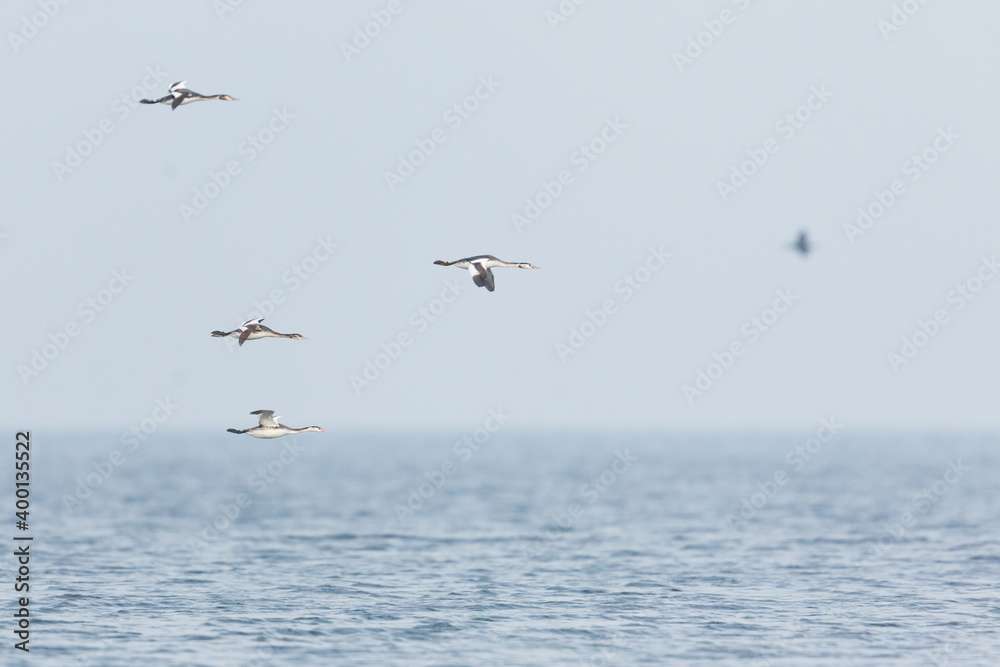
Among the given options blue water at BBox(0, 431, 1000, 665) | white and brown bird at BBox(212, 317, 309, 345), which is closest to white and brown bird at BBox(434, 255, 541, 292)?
white and brown bird at BBox(212, 317, 309, 345)

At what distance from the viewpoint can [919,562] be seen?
42906mm

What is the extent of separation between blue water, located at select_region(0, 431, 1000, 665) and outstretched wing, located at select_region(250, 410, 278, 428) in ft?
17.3

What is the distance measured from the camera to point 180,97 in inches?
1206

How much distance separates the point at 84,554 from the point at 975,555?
28969mm

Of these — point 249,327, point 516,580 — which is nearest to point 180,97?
point 249,327

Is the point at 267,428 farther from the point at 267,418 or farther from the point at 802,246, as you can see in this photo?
the point at 802,246

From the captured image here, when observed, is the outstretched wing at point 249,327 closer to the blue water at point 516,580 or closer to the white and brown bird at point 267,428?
the white and brown bird at point 267,428

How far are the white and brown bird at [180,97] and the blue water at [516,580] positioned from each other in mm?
12049

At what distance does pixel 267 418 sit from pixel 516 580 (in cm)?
1359

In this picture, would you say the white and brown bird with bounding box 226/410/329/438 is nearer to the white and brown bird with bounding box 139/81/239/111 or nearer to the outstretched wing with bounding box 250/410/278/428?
the outstretched wing with bounding box 250/410/278/428

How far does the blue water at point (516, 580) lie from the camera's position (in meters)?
30.3

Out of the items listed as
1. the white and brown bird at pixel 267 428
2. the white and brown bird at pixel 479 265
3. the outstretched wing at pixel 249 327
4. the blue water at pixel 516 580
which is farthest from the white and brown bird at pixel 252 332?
the blue water at pixel 516 580

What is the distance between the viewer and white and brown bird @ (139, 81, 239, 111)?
99.4 ft

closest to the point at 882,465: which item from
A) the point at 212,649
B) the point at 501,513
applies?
the point at 501,513
